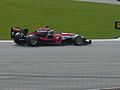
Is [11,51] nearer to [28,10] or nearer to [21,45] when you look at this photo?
[21,45]

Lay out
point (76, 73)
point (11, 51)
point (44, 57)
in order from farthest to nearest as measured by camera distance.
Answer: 1. point (11, 51)
2. point (44, 57)
3. point (76, 73)

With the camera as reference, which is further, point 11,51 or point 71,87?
point 11,51

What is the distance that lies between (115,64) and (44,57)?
3714mm

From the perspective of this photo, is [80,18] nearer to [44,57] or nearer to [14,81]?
[44,57]

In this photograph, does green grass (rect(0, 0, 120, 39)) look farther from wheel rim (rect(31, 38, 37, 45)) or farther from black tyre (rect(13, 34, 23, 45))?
wheel rim (rect(31, 38, 37, 45))

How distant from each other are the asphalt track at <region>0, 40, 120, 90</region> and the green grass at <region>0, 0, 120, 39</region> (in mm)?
8828

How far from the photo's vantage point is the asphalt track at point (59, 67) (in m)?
15.6

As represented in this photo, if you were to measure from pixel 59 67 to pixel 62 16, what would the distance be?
27.8m

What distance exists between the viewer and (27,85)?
15.1 meters

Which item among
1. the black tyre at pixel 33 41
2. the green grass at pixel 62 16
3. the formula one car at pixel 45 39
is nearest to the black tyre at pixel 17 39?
the formula one car at pixel 45 39

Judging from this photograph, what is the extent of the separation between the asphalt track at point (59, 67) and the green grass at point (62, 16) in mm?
8828

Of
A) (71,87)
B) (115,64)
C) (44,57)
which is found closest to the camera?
(71,87)

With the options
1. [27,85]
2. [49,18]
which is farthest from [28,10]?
[27,85]

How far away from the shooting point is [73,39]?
30984 mm
